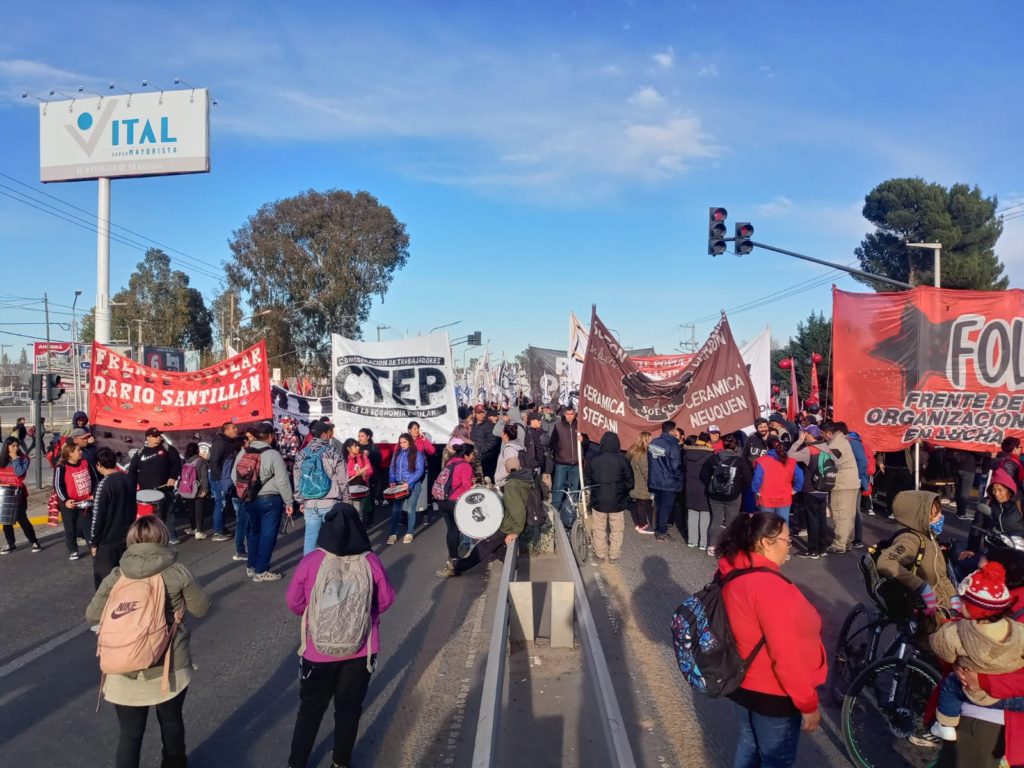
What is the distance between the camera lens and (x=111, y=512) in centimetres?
698

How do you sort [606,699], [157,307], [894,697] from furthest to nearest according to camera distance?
[157,307] < [894,697] < [606,699]

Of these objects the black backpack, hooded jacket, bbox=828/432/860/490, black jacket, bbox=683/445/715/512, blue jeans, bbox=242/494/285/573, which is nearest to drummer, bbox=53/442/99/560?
blue jeans, bbox=242/494/285/573

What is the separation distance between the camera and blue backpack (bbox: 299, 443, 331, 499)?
8.22m

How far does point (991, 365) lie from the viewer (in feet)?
30.9

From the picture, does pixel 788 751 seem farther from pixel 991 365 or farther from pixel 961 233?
pixel 961 233

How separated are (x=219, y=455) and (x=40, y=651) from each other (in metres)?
4.59

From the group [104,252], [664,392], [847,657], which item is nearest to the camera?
[847,657]

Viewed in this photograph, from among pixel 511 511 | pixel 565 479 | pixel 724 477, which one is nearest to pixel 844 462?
pixel 724 477

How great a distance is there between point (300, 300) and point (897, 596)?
42.3 metres

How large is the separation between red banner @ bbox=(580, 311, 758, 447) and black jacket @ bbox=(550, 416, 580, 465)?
157 centimetres

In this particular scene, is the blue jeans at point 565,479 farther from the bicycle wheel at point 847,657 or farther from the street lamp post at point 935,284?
the bicycle wheel at point 847,657

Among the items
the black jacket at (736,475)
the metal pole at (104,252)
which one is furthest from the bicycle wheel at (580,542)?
the metal pole at (104,252)

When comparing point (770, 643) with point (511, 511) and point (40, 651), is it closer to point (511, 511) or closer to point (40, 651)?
point (511, 511)

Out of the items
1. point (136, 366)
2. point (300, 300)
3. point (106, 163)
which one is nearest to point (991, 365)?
Result: point (136, 366)
